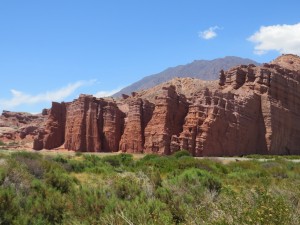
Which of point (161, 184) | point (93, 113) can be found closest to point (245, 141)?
point (93, 113)

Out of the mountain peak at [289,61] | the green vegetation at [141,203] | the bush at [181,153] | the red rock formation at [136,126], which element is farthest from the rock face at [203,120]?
the green vegetation at [141,203]

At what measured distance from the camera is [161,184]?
1659 cm

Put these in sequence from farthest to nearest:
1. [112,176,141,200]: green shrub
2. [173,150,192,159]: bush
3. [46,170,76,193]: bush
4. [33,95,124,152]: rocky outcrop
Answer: [33,95,124,152]: rocky outcrop
[173,150,192,159]: bush
[46,170,76,193]: bush
[112,176,141,200]: green shrub

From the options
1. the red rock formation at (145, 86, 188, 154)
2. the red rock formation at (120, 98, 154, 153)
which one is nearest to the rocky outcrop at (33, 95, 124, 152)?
the red rock formation at (120, 98, 154, 153)

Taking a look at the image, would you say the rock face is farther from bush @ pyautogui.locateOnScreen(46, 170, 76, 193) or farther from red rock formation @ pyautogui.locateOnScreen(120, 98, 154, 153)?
bush @ pyautogui.locateOnScreen(46, 170, 76, 193)

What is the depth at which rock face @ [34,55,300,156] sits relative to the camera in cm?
5884

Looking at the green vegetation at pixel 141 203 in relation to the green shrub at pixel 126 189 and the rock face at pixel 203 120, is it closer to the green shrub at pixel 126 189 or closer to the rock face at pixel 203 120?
the green shrub at pixel 126 189

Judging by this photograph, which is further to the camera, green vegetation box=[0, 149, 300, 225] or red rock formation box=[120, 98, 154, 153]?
red rock formation box=[120, 98, 154, 153]

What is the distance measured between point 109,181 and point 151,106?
4855 cm

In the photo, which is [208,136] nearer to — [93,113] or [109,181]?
[93,113]

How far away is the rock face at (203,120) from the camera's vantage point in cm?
5884

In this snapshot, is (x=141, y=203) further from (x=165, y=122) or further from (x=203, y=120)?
(x=203, y=120)

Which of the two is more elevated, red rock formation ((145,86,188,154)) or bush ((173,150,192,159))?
red rock formation ((145,86,188,154))

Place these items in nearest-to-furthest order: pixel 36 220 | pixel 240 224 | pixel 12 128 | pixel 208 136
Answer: pixel 240 224 < pixel 36 220 < pixel 208 136 < pixel 12 128
